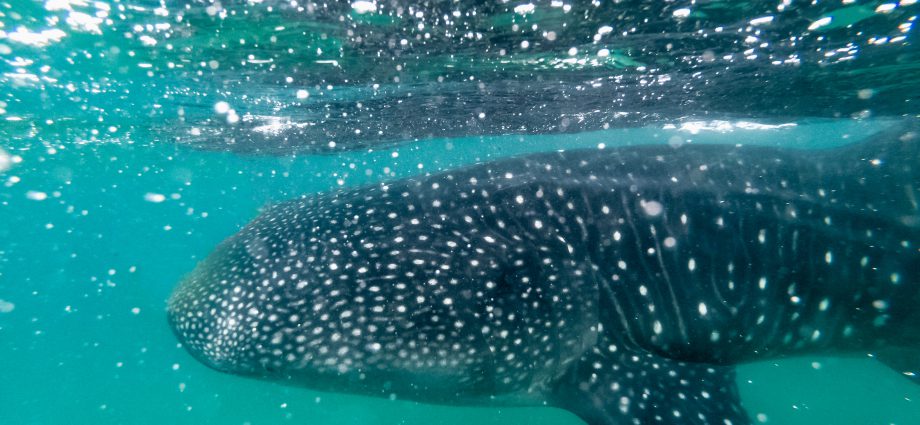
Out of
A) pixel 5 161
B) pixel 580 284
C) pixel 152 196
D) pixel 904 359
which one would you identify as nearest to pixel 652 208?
pixel 580 284

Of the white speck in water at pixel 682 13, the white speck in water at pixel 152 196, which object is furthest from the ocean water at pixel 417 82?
the white speck in water at pixel 152 196

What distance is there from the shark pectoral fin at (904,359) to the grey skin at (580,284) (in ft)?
0.07

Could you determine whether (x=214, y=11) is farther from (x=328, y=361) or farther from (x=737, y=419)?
(x=737, y=419)

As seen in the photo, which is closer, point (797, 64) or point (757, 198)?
point (757, 198)

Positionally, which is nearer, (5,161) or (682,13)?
(682,13)

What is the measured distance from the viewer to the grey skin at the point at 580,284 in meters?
4.24

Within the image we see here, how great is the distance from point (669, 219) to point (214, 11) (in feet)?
22.4

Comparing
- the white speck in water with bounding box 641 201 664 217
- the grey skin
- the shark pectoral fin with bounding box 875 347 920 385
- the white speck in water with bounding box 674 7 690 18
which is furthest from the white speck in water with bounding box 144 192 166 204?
the shark pectoral fin with bounding box 875 347 920 385

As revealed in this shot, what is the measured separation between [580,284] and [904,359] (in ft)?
12.5

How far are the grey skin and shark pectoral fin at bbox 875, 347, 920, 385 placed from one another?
0.02 metres

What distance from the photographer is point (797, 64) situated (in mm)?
9633

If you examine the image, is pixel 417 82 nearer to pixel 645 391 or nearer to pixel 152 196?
pixel 645 391

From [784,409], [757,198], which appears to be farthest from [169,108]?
[784,409]

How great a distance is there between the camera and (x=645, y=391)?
13.9 ft
